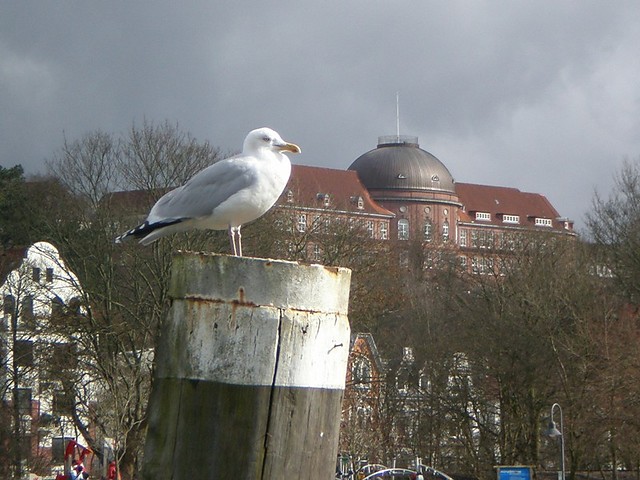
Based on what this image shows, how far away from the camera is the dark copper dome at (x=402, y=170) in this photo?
143 metres

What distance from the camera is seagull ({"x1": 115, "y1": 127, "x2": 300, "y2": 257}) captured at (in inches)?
221

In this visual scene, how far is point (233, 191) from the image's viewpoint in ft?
18.5

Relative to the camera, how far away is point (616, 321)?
4019 cm

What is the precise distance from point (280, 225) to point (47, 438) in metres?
10.9

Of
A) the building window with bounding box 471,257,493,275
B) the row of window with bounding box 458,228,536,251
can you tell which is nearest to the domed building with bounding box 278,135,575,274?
the row of window with bounding box 458,228,536,251

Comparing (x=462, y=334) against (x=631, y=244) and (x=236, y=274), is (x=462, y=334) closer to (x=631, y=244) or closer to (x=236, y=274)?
(x=631, y=244)

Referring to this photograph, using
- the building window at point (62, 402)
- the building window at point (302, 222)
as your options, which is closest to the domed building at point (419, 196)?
the building window at point (302, 222)

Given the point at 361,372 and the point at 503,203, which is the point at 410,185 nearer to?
the point at 503,203

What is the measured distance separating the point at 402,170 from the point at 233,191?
139 meters

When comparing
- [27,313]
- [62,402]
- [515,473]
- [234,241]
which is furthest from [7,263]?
[234,241]

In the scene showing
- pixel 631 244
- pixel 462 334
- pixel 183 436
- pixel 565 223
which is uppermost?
pixel 565 223

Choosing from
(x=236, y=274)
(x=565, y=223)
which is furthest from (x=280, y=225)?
(x=565, y=223)

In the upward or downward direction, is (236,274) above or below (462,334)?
below

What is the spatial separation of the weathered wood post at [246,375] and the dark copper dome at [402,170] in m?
139
